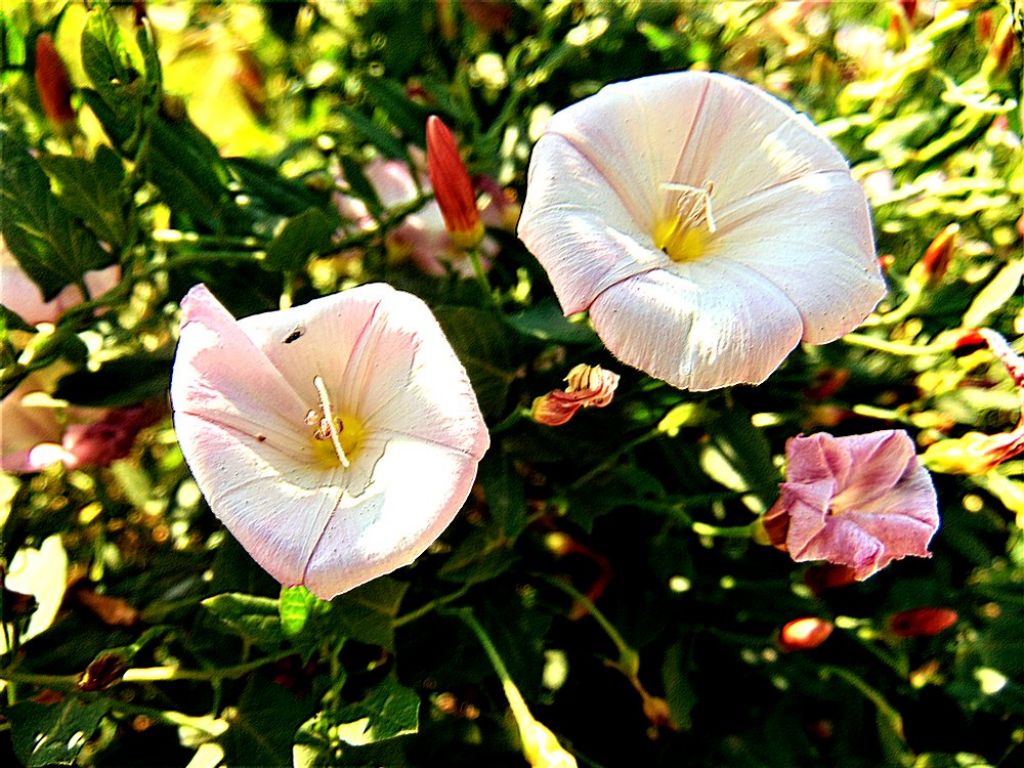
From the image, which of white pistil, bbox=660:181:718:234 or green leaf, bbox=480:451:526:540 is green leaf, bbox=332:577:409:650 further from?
white pistil, bbox=660:181:718:234

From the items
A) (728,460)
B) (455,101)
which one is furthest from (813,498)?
(455,101)

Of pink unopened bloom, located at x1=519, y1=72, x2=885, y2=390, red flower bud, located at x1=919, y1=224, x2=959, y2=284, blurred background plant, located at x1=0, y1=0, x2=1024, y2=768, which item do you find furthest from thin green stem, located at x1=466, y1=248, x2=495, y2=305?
red flower bud, located at x1=919, y1=224, x2=959, y2=284

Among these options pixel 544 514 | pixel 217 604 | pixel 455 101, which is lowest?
pixel 544 514

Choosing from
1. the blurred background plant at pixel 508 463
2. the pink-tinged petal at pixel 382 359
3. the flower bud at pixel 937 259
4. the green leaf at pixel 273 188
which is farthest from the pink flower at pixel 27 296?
the flower bud at pixel 937 259

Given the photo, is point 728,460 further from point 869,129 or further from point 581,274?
point 869,129

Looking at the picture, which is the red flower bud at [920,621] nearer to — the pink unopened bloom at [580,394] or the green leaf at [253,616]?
the pink unopened bloom at [580,394]

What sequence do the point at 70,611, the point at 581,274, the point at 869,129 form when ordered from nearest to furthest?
the point at 581,274 < the point at 70,611 < the point at 869,129
